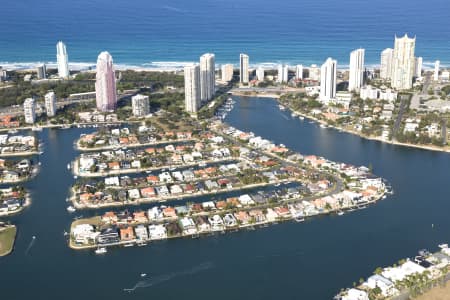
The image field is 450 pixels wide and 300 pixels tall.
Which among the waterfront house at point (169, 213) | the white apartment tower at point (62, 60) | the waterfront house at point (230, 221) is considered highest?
the white apartment tower at point (62, 60)

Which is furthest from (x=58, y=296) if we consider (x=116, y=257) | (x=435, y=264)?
(x=435, y=264)

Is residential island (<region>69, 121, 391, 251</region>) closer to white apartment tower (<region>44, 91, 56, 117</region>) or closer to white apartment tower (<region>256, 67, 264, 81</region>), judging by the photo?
white apartment tower (<region>44, 91, 56, 117</region>)

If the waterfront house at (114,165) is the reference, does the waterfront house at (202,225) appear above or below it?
below

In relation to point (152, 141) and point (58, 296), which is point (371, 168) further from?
point (58, 296)

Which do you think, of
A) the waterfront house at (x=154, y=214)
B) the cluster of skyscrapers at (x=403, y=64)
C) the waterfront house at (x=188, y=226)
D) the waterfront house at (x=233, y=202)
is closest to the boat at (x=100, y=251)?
the waterfront house at (x=154, y=214)

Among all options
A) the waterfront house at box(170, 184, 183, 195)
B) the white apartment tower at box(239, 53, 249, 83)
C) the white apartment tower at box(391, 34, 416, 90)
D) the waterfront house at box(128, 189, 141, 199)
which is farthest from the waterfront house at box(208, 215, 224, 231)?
the white apartment tower at box(391, 34, 416, 90)

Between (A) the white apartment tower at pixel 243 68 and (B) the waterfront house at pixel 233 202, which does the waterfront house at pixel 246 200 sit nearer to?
(B) the waterfront house at pixel 233 202
